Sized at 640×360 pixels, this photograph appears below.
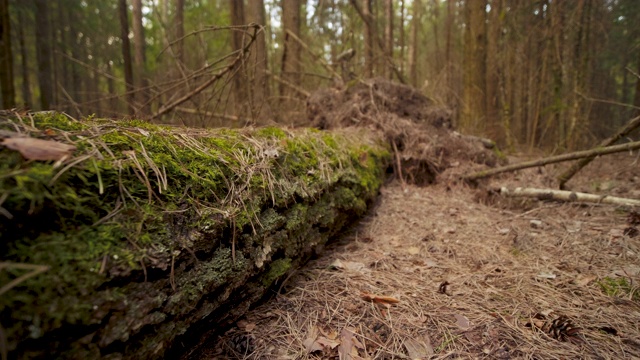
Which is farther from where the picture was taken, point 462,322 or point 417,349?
point 462,322

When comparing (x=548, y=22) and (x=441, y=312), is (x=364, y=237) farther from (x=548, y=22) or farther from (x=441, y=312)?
(x=548, y=22)

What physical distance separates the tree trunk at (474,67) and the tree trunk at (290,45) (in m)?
3.83

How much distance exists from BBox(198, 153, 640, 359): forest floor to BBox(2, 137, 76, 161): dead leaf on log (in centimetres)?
98

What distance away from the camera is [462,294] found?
1828 mm

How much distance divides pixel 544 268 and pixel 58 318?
8.66 ft

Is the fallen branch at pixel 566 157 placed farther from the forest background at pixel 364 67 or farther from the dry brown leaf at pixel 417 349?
the dry brown leaf at pixel 417 349

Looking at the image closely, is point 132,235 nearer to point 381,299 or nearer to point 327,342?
point 327,342

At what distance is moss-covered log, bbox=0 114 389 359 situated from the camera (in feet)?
2.62

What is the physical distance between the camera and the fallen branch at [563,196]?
2.86m

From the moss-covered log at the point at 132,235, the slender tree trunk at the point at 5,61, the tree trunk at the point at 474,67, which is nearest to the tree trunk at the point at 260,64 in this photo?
the moss-covered log at the point at 132,235

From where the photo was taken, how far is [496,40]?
27.6 ft

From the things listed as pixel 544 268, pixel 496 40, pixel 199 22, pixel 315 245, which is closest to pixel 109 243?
pixel 315 245

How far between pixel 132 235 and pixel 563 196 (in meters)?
3.90

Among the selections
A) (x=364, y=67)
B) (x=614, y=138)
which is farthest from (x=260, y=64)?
(x=614, y=138)
